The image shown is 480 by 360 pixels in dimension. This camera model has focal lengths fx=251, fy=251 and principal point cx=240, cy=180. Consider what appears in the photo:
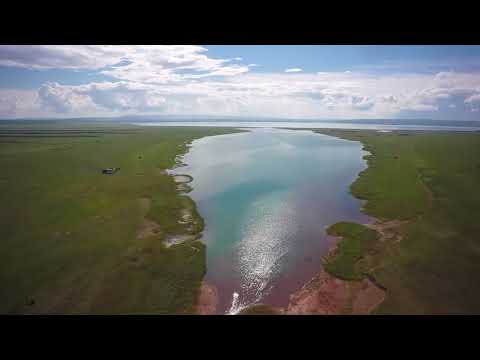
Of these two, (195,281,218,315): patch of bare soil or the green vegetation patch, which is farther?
the green vegetation patch

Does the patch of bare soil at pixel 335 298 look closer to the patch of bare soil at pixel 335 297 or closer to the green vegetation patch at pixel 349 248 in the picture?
the patch of bare soil at pixel 335 297

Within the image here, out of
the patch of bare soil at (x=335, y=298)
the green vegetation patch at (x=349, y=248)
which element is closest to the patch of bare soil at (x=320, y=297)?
the patch of bare soil at (x=335, y=298)

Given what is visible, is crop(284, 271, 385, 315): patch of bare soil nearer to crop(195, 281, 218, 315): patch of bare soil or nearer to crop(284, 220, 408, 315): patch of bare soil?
crop(284, 220, 408, 315): patch of bare soil

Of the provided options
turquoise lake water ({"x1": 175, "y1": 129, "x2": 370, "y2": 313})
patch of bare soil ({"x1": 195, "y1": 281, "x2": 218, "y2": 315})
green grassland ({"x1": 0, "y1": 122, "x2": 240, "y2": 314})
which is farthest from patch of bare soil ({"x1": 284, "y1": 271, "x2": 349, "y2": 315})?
green grassland ({"x1": 0, "y1": 122, "x2": 240, "y2": 314})

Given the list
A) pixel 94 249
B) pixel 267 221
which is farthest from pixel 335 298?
pixel 94 249
